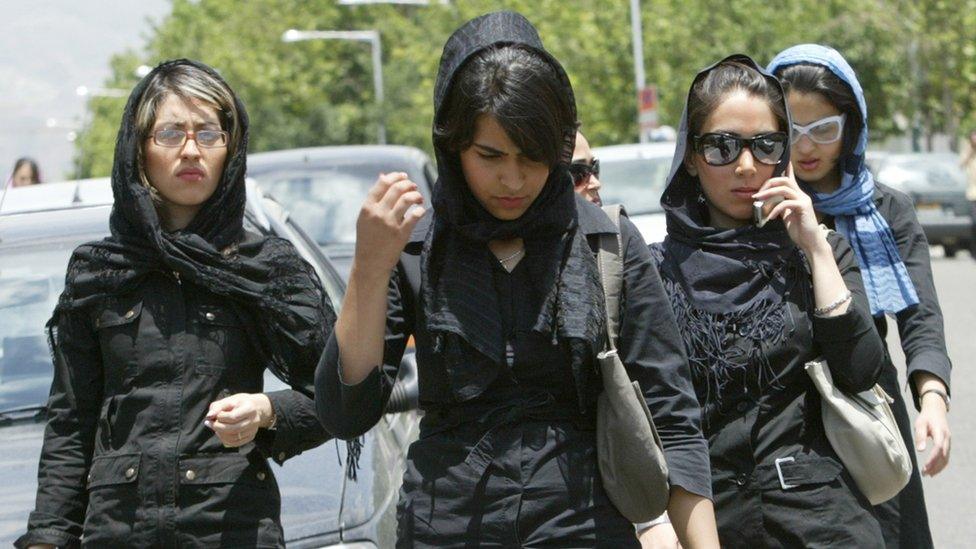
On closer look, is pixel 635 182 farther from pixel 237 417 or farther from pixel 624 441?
pixel 624 441

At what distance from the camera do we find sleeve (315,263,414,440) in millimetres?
3090

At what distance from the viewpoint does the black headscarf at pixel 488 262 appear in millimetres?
3066

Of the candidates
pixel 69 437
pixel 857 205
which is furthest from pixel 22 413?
pixel 857 205

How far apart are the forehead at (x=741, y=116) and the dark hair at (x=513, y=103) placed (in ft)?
2.84

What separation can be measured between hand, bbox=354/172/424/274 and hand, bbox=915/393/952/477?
1718mm

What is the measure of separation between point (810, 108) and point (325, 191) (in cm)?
765

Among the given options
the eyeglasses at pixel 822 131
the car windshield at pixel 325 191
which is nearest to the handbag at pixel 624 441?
the eyeglasses at pixel 822 131

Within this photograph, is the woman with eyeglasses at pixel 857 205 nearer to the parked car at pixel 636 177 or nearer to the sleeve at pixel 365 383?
the sleeve at pixel 365 383

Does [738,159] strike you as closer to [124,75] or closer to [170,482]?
[170,482]

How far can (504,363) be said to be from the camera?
3088 mm

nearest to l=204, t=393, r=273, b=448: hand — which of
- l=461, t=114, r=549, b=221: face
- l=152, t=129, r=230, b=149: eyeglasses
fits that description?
l=152, t=129, r=230, b=149: eyeglasses

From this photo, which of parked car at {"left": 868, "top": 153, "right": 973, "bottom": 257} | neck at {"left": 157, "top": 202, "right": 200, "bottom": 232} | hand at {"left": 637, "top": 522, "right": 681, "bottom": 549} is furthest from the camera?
parked car at {"left": 868, "top": 153, "right": 973, "bottom": 257}

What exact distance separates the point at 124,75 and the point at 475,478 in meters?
96.5

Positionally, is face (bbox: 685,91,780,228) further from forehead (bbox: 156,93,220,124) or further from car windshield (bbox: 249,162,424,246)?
car windshield (bbox: 249,162,424,246)
